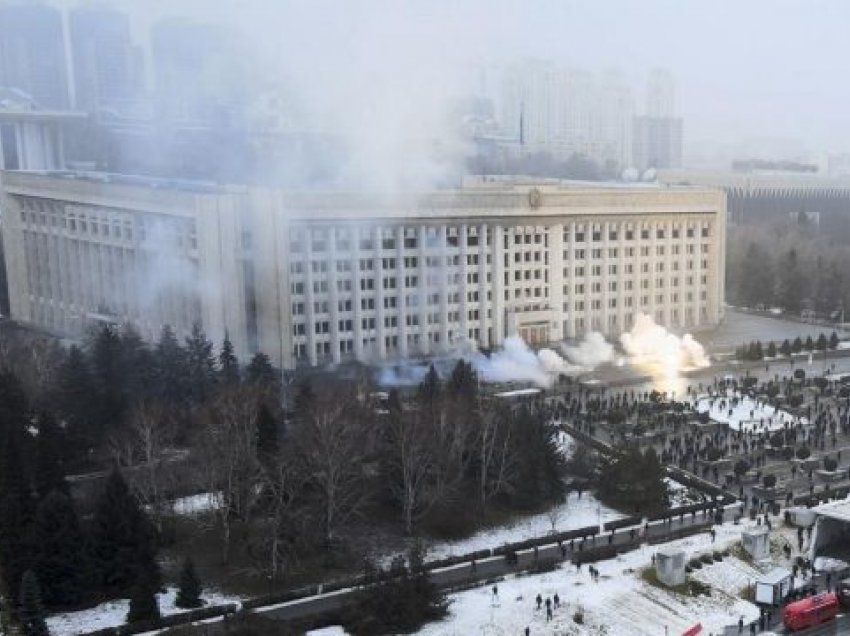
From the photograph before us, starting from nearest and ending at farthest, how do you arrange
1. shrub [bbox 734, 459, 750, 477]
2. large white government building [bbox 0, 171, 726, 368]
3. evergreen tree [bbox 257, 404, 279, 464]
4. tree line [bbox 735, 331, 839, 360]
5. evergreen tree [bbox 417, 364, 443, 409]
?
evergreen tree [bbox 257, 404, 279, 464], shrub [bbox 734, 459, 750, 477], evergreen tree [bbox 417, 364, 443, 409], large white government building [bbox 0, 171, 726, 368], tree line [bbox 735, 331, 839, 360]

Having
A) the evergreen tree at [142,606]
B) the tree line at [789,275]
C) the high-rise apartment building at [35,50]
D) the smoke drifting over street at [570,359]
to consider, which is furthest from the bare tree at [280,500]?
the tree line at [789,275]

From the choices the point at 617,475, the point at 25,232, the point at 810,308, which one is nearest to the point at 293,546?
the point at 617,475

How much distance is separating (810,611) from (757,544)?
255 cm

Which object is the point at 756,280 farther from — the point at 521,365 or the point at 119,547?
the point at 119,547

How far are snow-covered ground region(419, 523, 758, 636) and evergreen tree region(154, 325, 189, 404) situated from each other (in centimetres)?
1137

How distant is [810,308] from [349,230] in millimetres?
23125

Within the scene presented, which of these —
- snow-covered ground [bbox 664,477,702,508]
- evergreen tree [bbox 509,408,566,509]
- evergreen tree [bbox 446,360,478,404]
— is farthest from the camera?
evergreen tree [bbox 446,360,478,404]

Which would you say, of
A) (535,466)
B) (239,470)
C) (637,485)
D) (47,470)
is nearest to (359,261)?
(535,466)

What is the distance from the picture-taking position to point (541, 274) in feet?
114

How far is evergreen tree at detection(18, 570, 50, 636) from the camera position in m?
13.3

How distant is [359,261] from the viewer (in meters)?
31.4

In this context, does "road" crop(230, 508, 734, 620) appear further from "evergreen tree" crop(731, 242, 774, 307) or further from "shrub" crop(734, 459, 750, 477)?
"evergreen tree" crop(731, 242, 774, 307)

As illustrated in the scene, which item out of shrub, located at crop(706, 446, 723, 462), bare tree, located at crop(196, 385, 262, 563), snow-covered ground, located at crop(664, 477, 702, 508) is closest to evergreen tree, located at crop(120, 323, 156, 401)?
bare tree, located at crop(196, 385, 262, 563)

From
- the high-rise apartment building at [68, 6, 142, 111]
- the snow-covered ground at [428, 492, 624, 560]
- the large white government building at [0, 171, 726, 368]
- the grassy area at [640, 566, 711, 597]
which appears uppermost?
the high-rise apartment building at [68, 6, 142, 111]
